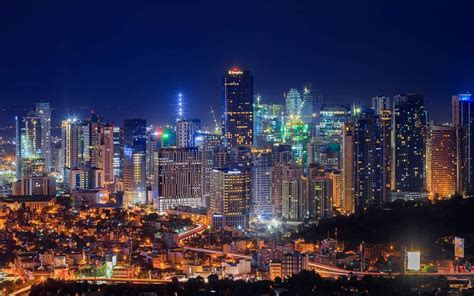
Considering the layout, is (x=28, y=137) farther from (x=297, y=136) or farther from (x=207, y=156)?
(x=297, y=136)

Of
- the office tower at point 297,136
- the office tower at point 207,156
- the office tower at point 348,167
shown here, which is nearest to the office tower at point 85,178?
the office tower at point 207,156

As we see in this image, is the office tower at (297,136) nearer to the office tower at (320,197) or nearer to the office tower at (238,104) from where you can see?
the office tower at (238,104)

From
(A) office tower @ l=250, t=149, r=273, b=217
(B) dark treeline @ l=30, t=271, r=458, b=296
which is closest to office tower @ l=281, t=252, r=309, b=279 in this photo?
(B) dark treeline @ l=30, t=271, r=458, b=296

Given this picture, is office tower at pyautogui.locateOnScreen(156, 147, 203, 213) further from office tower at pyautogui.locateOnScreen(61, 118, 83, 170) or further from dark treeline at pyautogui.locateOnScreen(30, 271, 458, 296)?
dark treeline at pyautogui.locateOnScreen(30, 271, 458, 296)

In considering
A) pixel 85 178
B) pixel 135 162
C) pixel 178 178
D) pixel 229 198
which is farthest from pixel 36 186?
pixel 229 198

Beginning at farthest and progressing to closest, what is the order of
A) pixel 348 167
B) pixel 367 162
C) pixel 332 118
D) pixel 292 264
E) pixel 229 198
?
pixel 332 118
pixel 367 162
pixel 348 167
pixel 229 198
pixel 292 264

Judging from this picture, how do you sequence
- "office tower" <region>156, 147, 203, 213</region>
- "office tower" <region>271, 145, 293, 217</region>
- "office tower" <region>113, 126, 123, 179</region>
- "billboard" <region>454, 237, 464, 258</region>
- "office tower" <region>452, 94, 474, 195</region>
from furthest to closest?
"office tower" <region>113, 126, 123, 179</region> < "office tower" <region>156, 147, 203, 213</region> < "office tower" <region>452, 94, 474, 195</region> < "office tower" <region>271, 145, 293, 217</region> < "billboard" <region>454, 237, 464, 258</region>

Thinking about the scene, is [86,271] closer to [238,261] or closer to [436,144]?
[238,261]

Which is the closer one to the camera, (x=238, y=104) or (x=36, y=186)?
(x=36, y=186)
